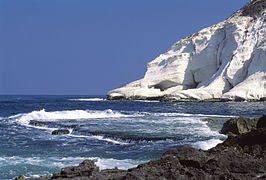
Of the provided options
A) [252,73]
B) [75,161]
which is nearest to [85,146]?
[75,161]

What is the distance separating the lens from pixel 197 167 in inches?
237

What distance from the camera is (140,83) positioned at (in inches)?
3179

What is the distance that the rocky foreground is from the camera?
5.63m

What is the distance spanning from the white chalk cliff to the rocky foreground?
4935cm

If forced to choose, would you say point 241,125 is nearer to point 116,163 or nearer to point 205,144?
point 205,144

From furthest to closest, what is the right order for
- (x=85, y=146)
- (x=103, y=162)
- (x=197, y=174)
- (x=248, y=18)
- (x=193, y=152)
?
(x=248, y=18) < (x=85, y=146) < (x=103, y=162) < (x=193, y=152) < (x=197, y=174)

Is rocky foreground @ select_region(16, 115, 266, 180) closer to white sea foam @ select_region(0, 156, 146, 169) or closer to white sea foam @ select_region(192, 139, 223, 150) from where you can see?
white sea foam @ select_region(0, 156, 146, 169)

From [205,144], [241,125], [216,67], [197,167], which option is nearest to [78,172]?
[197,167]

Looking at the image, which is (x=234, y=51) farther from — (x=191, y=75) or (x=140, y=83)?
(x=140, y=83)

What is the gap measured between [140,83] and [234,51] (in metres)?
23.7

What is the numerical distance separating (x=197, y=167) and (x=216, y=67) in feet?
223

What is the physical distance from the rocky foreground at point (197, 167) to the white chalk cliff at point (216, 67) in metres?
49.4

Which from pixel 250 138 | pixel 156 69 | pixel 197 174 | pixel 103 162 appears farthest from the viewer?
pixel 156 69

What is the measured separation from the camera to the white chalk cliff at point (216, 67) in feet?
186
